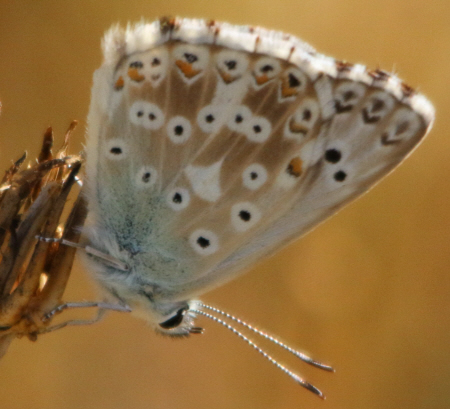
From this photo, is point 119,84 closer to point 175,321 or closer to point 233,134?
point 233,134

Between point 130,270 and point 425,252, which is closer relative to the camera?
point 130,270

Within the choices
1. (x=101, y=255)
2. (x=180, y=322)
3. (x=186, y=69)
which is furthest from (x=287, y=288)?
(x=186, y=69)

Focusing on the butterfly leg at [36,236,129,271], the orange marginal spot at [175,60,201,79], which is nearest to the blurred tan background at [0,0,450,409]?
the butterfly leg at [36,236,129,271]

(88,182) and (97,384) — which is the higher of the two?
(88,182)

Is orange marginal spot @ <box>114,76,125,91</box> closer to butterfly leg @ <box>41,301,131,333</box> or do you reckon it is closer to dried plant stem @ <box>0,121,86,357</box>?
dried plant stem @ <box>0,121,86,357</box>

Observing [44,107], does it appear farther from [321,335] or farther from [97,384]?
[321,335]

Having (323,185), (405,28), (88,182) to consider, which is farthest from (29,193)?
(405,28)

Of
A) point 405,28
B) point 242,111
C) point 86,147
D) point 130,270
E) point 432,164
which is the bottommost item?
point 130,270
